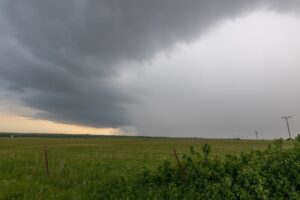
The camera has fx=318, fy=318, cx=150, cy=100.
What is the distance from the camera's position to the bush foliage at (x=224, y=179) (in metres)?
11.5

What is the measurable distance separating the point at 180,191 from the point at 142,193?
151cm

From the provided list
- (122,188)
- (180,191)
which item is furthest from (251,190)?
(122,188)

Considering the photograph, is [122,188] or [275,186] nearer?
[275,186]

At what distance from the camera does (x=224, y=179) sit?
39.7 ft

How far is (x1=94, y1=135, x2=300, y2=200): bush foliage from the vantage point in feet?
37.7

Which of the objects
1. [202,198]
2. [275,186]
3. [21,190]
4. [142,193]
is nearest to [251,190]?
[275,186]

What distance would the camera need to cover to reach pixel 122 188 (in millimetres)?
13359

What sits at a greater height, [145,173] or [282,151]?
[282,151]

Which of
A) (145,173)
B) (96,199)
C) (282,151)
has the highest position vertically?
(282,151)

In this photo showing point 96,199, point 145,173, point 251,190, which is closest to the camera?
point 251,190

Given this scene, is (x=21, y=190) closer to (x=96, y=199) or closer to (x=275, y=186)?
(x=96, y=199)

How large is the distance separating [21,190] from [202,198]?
7.49 meters

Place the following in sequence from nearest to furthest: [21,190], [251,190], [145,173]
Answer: [251,190] → [21,190] → [145,173]

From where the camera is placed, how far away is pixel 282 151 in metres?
13.2
